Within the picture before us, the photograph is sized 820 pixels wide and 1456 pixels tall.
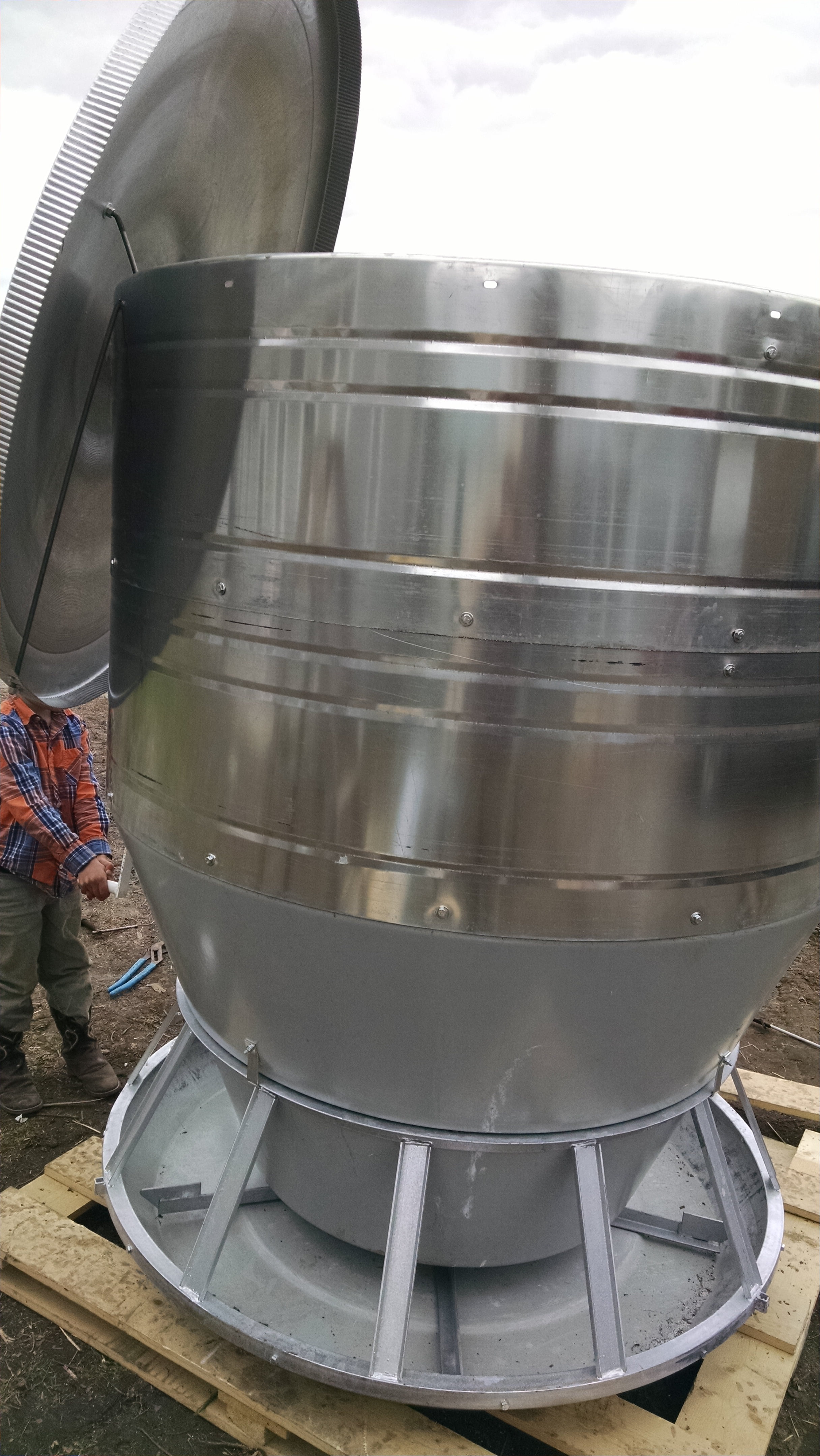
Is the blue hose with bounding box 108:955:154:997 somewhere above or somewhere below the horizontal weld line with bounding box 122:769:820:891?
below

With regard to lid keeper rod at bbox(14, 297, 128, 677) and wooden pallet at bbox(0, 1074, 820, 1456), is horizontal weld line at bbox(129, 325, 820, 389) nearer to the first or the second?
lid keeper rod at bbox(14, 297, 128, 677)

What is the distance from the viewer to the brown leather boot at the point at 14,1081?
3.38m

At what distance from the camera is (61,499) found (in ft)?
7.66

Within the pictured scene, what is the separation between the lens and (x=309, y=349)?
168 cm

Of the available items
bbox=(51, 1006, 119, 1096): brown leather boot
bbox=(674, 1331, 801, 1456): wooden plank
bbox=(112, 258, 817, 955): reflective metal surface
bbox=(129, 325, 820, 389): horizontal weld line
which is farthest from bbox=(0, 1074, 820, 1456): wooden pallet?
bbox=(129, 325, 820, 389): horizontal weld line

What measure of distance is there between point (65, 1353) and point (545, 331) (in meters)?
2.58

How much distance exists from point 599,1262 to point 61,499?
2.06m

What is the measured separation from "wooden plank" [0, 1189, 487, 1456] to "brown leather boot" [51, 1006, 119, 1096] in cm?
76

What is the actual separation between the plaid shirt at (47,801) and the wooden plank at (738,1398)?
7.26 ft

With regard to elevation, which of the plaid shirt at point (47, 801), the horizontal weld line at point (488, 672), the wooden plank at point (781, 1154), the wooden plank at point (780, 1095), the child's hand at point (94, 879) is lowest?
the wooden plank at point (781, 1154)

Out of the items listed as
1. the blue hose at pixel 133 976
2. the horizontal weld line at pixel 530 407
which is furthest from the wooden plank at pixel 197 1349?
the horizontal weld line at pixel 530 407

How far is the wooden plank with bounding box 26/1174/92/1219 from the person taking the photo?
274 centimetres

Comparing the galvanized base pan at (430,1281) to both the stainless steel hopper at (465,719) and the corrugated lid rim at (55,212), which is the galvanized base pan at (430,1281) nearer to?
the stainless steel hopper at (465,719)

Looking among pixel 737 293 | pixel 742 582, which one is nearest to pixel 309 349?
pixel 737 293
